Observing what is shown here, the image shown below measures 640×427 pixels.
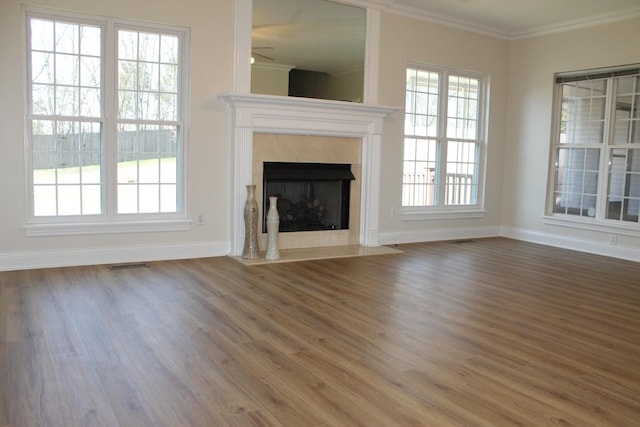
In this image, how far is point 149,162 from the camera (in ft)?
18.5

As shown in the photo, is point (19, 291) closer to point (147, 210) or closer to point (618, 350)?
point (147, 210)

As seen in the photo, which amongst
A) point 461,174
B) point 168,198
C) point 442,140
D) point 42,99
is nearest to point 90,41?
point 42,99

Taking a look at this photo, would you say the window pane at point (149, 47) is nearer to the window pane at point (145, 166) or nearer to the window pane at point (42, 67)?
the window pane at point (145, 166)

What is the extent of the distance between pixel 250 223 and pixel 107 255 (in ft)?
4.85

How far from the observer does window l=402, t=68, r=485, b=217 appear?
7297 millimetres

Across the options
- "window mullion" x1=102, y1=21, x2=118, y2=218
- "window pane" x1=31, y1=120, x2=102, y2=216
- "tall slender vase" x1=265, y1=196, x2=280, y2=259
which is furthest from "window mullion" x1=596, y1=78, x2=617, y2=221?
"window pane" x1=31, y1=120, x2=102, y2=216

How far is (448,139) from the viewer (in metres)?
7.57

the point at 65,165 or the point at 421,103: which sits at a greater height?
the point at 421,103

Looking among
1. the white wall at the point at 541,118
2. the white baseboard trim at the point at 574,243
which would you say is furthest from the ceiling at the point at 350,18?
the white baseboard trim at the point at 574,243

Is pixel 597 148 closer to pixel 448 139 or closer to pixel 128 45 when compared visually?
pixel 448 139

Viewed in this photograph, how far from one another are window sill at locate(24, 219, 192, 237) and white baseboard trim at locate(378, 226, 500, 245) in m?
2.72

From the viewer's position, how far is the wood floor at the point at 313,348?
7.90ft

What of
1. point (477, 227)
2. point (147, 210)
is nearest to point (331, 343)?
point (147, 210)

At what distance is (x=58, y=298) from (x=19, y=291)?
43cm
